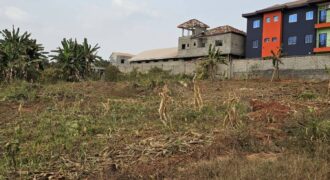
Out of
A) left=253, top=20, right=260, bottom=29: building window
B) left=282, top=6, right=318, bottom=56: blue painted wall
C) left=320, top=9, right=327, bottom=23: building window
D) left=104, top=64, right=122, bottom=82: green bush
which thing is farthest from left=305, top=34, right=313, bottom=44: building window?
left=104, top=64, right=122, bottom=82: green bush

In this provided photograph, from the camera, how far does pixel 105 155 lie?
6477 mm

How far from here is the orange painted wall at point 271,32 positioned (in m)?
36.3

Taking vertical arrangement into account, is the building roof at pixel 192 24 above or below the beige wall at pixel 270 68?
above

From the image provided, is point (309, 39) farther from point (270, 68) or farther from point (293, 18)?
point (270, 68)

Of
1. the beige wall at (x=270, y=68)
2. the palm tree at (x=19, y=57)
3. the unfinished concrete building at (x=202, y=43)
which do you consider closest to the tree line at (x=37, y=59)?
the palm tree at (x=19, y=57)

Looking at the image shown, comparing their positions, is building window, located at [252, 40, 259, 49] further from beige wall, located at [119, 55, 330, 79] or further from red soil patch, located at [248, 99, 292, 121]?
red soil patch, located at [248, 99, 292, 121]

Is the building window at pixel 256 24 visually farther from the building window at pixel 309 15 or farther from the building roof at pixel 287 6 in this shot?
the building window at pixel 309 15

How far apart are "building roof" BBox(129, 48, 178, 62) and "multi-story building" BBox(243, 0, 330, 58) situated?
956cm

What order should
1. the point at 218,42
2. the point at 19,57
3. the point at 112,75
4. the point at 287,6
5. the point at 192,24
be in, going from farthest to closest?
1. the point at 192,24
2. the point at 218,42
3. the point at 287,6
4. the point at 112,75
5. the point at 19,57

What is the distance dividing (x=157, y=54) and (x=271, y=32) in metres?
15.3

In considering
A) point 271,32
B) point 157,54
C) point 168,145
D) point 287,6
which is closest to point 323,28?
point 287,6

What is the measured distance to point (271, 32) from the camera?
37094mm

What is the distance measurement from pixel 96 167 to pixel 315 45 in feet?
104

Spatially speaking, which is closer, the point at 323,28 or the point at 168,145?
the point at 168,145
